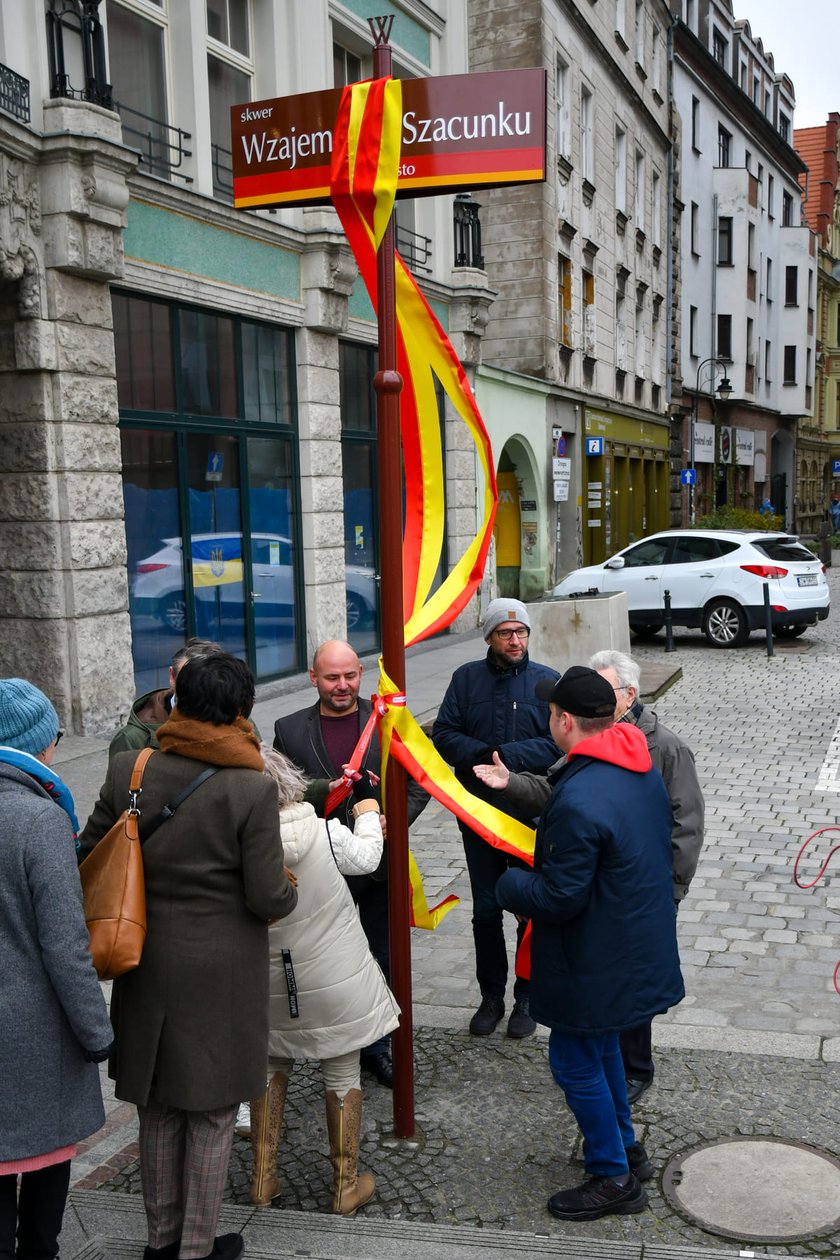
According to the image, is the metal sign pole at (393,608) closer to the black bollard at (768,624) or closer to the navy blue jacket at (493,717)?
the navy blue jacket at (493,717)

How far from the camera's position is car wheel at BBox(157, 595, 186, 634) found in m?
11.7

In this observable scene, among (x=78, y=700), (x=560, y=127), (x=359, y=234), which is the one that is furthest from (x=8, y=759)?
(x=560, y=127)

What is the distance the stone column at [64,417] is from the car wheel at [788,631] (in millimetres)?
11138

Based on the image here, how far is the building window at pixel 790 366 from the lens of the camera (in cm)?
4716

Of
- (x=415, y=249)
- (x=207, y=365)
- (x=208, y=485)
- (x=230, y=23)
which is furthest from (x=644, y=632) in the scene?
(x=230, y=23)

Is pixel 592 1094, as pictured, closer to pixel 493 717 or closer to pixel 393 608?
pixel 393 608

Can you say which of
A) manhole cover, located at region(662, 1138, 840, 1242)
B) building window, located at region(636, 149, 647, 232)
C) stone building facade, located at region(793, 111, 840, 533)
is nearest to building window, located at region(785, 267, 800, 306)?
stone building facade, located at region(793, 111, 840, 533)

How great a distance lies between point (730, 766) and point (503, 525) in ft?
47.1

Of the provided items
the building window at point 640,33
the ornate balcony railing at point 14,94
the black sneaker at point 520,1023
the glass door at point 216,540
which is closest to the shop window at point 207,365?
the glass door at point 216,540

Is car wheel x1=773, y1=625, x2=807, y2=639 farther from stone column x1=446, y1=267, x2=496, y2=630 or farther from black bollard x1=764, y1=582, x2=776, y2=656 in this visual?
stone column x1=446, y1=267, x2=496, y2=630

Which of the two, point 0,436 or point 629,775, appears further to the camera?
point 0,436

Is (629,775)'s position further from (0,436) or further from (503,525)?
(503,525)

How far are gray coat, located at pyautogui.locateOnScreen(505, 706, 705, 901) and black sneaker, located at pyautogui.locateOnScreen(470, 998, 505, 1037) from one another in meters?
1.02

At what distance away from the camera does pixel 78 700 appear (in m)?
10.1
